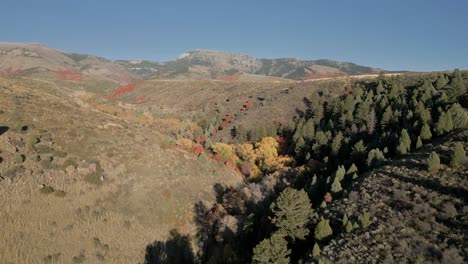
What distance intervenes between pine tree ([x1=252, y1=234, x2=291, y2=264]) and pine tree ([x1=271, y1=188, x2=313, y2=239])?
4318 mm

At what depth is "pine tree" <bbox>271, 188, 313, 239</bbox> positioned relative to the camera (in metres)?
36.7

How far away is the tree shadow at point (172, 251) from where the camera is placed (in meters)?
43.2

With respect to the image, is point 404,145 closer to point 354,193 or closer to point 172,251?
point 354,193

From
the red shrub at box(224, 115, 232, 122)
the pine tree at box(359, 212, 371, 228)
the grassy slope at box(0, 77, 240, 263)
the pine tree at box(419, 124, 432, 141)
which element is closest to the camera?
the pine tree at box(359, 212, 371, 228)

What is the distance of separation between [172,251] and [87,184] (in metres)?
16.1

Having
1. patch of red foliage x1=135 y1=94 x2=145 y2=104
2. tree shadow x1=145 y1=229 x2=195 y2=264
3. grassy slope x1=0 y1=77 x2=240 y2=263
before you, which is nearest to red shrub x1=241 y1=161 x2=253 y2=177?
grassy slope x1=0 y1=77 x2=240 y2=263

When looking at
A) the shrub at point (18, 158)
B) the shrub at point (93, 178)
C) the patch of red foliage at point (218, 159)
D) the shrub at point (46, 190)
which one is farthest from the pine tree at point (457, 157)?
the shrub at point (18, 158)

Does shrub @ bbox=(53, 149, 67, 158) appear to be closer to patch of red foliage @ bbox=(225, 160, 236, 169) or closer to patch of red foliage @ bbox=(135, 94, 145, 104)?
patch of red foliage @ bbox=(225, 160, 236, 169)

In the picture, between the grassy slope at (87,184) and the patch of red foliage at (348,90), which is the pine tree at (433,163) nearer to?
the grassy slope at (87,184)

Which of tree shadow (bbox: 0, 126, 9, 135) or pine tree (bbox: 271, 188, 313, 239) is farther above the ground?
tree shadow (bbox: 0, 126, 9, 135)

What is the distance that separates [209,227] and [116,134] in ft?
87.1

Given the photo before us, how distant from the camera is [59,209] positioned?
142 feet

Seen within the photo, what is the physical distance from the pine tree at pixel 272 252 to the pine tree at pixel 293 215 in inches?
170

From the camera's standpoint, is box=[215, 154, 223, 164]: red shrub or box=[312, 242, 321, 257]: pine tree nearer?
box=[312, 242, 321, 257]: pine tree
